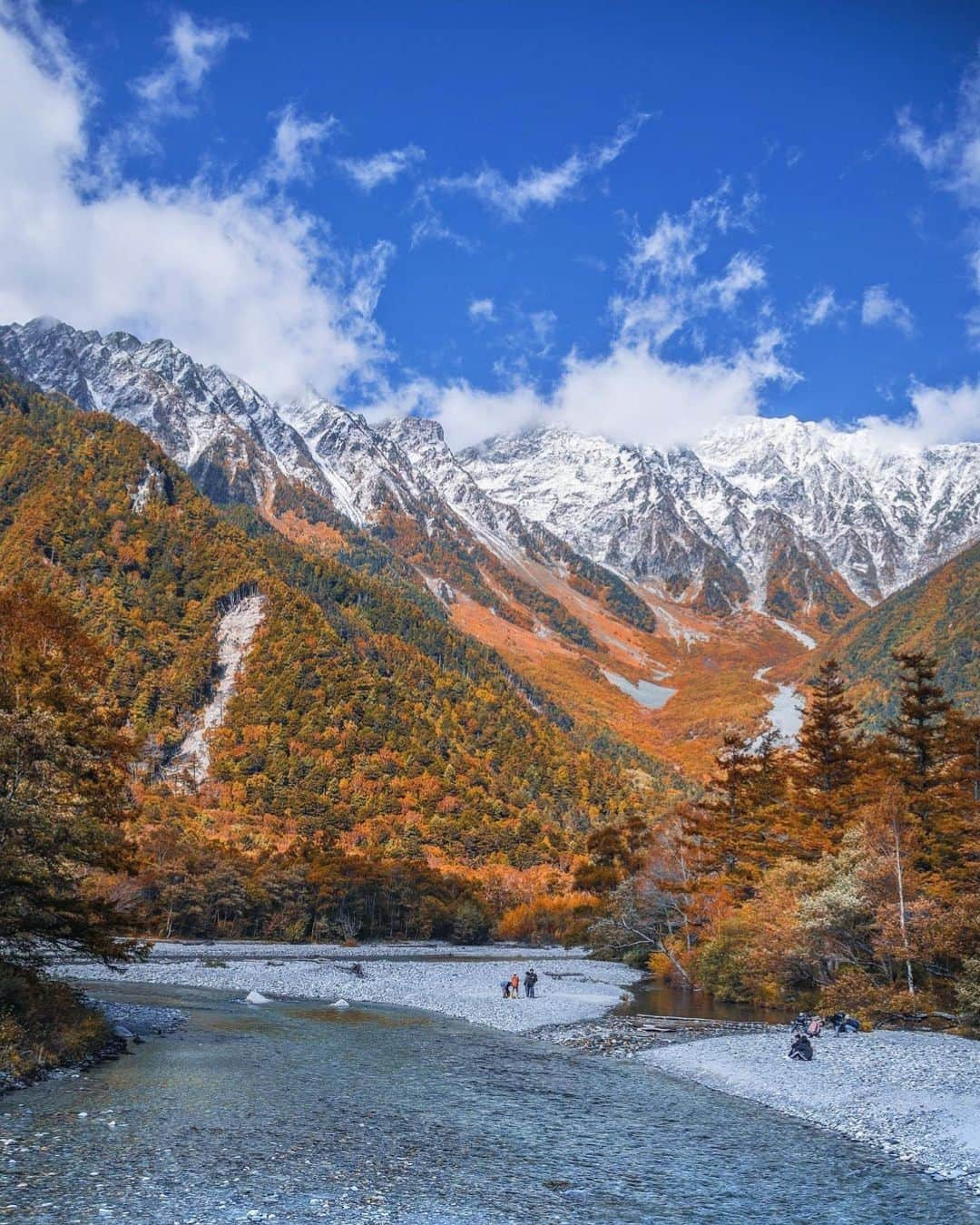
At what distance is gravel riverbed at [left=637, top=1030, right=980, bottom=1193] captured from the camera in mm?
21134

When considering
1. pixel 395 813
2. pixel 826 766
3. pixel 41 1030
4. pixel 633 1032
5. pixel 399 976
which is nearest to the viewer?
pixel 41 1030

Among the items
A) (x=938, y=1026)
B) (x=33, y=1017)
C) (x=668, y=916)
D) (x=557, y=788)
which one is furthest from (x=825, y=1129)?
(x=557, y=788)

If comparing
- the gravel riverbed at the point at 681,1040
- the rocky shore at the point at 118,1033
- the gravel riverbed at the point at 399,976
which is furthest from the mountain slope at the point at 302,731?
the rocky shore at the point at 118,1033

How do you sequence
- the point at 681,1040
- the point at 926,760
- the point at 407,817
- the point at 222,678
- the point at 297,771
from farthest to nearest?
the point at 222,678
the point at 297,771
the point at 407,817
the point at 926,760
the point at 681,1040

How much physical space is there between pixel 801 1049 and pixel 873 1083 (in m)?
4.39

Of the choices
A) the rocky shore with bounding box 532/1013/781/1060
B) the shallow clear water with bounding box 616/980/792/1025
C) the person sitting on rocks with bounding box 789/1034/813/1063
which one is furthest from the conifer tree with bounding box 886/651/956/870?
the person sitting on rocks with bounding box 789/1034/813/1063

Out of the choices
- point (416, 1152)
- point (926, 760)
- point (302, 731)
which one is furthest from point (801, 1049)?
point (302, 731)

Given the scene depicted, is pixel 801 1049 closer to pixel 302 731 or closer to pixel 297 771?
pixel 297 771

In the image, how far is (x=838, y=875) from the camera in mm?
44188

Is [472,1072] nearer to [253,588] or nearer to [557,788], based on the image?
[557,788]

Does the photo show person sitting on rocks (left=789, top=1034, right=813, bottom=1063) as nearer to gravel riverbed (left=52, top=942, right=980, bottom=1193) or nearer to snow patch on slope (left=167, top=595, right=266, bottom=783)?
gravel riverbed (left=52, top=942, right=980, bottom=1193)

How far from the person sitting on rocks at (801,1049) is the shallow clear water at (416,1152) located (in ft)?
18.3

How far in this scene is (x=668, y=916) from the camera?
224 feet

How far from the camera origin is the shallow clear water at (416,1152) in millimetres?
15156
